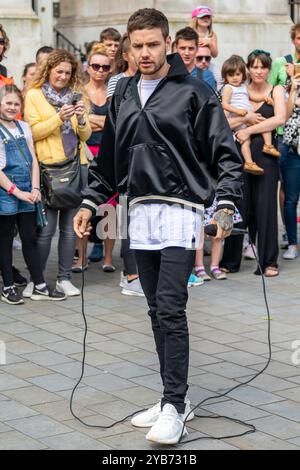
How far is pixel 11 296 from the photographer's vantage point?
28.6ft

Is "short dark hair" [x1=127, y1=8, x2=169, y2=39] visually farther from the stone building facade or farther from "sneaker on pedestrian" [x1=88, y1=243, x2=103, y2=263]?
the stone building facade

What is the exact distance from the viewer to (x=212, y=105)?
18.3ft

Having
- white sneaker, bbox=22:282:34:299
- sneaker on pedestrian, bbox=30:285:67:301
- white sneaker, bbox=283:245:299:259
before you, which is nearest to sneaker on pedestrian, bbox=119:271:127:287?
sneaker on pedestrian, bbox=30:285:67:301

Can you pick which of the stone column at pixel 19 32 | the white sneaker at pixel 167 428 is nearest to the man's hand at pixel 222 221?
the white sneaker at pixel 167 428

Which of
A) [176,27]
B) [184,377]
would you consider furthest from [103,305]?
[176,27]

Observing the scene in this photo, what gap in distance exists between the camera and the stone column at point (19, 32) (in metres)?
14.7

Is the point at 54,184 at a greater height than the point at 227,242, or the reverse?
the point at 54,184

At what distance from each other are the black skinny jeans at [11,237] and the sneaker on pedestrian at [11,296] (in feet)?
0.16

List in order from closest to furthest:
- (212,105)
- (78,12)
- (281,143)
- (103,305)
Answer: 1. (212,105)
2. (103,305)
3. (281,143)
4. (78,12)

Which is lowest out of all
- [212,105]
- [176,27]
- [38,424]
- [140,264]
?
[38,424]

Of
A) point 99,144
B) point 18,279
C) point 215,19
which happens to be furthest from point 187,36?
point 215,19

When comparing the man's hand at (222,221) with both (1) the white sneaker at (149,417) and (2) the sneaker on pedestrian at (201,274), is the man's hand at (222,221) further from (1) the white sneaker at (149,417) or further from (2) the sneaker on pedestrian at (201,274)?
(2) the sneaker on pedestrian at (201,274)
